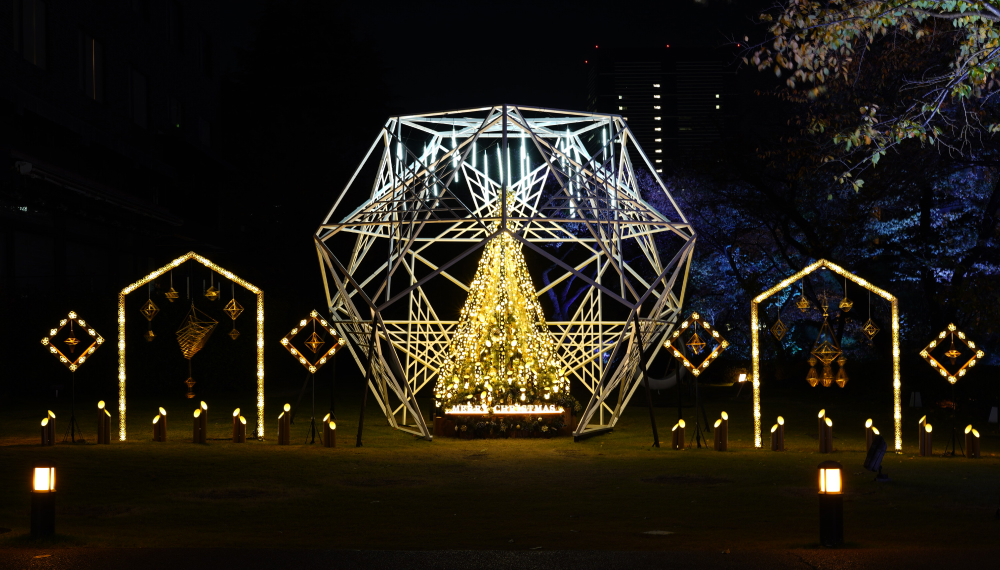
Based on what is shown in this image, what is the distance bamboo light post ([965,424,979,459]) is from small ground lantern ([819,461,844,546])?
27.6 ft

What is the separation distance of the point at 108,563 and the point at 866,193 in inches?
882

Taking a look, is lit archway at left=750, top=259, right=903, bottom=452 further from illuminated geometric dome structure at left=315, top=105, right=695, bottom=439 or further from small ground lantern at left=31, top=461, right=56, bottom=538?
small ground lantern at left=31, top=461, right=56, bottom=538

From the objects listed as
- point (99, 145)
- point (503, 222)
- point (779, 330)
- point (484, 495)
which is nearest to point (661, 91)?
point (99, 145)

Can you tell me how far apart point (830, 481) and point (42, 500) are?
631 centimetres

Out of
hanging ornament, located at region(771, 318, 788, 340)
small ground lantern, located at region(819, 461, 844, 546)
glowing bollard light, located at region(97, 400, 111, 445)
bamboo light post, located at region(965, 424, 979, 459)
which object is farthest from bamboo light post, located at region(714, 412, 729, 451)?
glowing bollard light, located at region(97, 400, 111, 445)

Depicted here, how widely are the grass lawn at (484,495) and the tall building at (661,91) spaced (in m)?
25.8

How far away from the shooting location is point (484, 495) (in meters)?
11.0

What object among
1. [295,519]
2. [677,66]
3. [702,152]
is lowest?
[295,519]

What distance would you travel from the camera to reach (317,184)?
123 ft

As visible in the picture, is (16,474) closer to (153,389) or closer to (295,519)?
(295,519)

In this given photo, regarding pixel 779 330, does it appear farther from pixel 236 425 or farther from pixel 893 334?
pixel 236 425

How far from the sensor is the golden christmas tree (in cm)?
1762

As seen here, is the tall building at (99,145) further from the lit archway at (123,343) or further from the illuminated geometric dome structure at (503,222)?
the illuminated geometric dome structure at (503,222)

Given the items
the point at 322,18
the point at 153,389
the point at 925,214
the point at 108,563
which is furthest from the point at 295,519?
the point at 322,18
